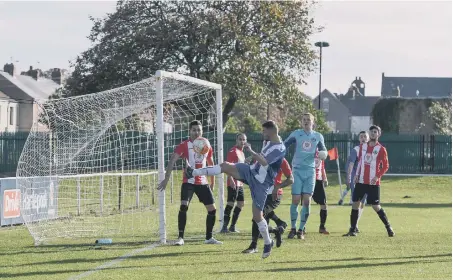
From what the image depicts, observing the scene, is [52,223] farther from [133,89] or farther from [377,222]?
[377,222]

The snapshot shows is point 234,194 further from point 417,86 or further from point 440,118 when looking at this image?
point 417,86

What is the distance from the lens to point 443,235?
58.1ft

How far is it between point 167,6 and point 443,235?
3309 cm

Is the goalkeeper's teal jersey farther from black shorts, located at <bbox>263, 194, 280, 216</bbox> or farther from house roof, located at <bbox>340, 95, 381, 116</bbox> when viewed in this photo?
house roof, located at <bbox>340, 95, 381, 116</bbox>

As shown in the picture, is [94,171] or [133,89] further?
[94,171]

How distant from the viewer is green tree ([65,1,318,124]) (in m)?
47.5

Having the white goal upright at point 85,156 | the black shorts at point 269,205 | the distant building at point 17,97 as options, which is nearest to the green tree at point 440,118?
the distant building at point 17,97

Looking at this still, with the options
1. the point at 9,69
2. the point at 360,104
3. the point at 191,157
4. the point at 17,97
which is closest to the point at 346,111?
the point at 360,104

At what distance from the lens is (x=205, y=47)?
47781mm

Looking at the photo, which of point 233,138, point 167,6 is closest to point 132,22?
point 167,6

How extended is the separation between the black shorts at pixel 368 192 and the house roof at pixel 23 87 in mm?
58055

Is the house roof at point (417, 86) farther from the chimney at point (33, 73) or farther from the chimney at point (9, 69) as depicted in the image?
the chimney at point (9, 69)

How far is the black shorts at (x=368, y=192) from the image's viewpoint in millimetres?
17359

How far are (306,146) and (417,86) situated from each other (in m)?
101
